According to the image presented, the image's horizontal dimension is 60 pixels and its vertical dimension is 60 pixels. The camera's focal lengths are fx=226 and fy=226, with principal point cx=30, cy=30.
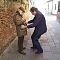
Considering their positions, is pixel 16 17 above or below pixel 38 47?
above

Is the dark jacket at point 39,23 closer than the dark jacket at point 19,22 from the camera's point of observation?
No

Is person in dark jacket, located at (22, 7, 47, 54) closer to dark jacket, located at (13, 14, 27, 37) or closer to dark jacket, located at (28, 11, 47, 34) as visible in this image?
dark jacket, located at (28, 11, 47, 34)

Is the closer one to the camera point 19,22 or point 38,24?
point 19,22

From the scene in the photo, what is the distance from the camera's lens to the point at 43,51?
30.9 feet

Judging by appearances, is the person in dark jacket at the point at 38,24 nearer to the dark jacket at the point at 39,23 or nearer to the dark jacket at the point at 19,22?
the dark jacket at the point at 39,23

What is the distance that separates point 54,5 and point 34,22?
45582 mm

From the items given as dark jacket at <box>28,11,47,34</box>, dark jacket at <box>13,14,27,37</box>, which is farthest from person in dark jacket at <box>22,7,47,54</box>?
dark jacket at <box>13,14,27,37</box>

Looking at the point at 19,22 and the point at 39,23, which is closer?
the point at 19,22

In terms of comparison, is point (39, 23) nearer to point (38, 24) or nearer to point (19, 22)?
point (38, 24)

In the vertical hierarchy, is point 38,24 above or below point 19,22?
below

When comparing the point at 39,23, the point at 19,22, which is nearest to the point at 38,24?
the point at 39,23

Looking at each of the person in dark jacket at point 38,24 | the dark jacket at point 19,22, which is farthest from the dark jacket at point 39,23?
the dark jacket at point 19,22

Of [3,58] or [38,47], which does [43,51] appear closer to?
[38,47]

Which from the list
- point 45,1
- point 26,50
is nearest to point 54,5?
point 45,1
